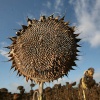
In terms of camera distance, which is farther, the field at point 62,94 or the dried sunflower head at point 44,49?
the field at point 62,94

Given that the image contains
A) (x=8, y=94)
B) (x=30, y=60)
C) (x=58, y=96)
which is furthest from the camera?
(x=8, y=94)

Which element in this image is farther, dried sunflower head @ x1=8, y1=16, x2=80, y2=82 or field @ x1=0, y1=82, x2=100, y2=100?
field @ x1=0, y1=82, x2=100, y2=100

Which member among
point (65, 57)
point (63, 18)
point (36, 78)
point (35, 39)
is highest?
point (63, 18)

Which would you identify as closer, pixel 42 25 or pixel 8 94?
pixel 42 25

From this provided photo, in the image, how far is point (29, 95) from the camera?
7319 centimetres

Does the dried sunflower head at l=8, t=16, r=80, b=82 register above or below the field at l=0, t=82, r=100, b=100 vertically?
below

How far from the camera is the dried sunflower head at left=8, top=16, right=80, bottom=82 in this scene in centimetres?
577

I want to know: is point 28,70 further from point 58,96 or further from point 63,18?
point 58,96

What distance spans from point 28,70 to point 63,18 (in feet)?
4.51

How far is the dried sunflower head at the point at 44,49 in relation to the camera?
5773 mm

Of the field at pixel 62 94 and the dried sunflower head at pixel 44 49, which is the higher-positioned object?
the field at pixel 62 94

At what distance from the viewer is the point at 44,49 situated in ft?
19.0

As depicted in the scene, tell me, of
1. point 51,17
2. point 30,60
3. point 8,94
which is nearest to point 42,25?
point 51,17

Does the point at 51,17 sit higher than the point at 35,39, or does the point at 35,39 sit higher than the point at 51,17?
the point at 51,17
